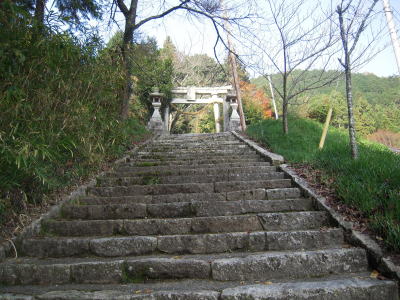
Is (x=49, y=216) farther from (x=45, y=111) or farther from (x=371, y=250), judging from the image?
(x=371, y=250)

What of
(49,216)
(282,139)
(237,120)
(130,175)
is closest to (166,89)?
(237,120)

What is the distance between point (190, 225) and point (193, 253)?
0.38 metres

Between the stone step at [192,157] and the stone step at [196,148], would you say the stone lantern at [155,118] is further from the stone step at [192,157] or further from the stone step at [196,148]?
the stone step at [192,157]

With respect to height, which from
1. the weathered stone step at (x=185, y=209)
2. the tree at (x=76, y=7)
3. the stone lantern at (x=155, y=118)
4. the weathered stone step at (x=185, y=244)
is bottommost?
the weathered stone step at (x=185, y=244)

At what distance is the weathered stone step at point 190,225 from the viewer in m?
3.05

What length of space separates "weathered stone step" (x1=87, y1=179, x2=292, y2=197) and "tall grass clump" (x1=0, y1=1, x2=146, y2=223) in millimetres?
535

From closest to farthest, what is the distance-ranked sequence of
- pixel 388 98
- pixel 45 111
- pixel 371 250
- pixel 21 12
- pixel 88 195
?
pixel 371 250
pixel 21 12
pixel 45 111
pixel 88 195
pixel 388 98

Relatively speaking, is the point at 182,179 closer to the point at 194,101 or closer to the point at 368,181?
the point at 368,181

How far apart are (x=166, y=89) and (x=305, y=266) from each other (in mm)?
11291

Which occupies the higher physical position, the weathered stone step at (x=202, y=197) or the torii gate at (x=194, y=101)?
the torii gate at (x=194, y=101)

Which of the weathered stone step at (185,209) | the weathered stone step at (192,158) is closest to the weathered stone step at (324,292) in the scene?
the weathered stone step at (185,209)

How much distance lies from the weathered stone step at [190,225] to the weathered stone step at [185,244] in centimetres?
24

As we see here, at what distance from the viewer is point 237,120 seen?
40.5 ft

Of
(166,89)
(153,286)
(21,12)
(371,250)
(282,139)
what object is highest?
(166,89)
